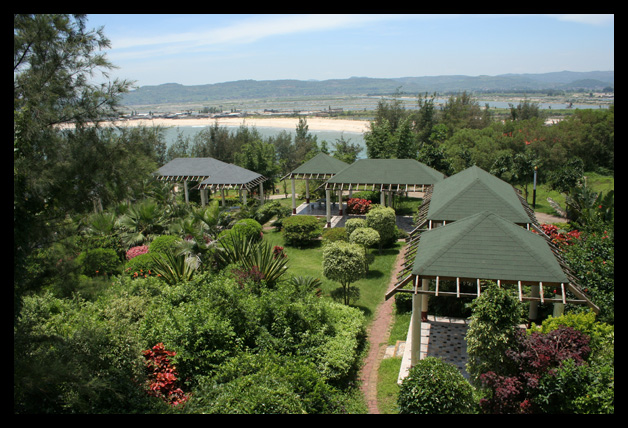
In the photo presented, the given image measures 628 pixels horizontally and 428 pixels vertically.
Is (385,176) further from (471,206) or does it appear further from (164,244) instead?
(164,244)

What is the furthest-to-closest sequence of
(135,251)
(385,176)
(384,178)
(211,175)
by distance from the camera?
(211,175)
(385,176)
(384,178)
(135,251)

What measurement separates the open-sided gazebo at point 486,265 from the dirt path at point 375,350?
Answer: 3.50 ft

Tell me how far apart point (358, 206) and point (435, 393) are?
18.5 m

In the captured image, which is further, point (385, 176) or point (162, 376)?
point (385, 176)

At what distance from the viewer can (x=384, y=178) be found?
2412cm

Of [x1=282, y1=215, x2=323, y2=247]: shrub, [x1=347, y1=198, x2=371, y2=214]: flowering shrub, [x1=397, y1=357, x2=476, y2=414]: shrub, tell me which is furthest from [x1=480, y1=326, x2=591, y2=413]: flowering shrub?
[x1=347, y1=198, x2=371, y2=214]: flowering shrub

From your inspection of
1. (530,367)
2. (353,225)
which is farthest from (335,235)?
(530,367)

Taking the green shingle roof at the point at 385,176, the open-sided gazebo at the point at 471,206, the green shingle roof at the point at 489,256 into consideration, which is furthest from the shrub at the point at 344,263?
the green shingle roof at the point at 385,176

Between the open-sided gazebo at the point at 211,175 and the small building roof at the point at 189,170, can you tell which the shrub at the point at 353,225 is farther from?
the small building roof at the point at 189,170

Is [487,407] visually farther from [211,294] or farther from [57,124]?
[57,124]

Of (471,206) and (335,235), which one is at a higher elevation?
(471,206)

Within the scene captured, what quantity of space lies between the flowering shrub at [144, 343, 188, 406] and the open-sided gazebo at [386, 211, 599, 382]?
16.1 feet
